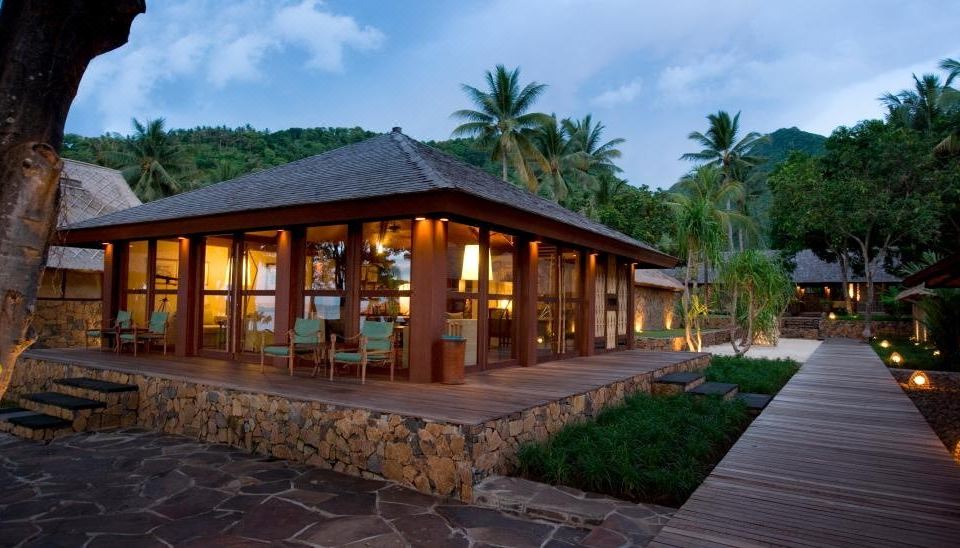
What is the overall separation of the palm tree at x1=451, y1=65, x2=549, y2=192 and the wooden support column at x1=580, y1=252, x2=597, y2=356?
18.6m

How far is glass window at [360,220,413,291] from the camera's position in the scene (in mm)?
7539

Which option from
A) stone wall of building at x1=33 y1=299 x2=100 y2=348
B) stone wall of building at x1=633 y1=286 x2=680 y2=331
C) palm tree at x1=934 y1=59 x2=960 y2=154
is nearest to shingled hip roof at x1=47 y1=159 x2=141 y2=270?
stone wall of building at x1=33 y1=299 x2=100 y2=348

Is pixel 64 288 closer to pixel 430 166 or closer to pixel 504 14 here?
pixel 430 166

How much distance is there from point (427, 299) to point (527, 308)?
2299mm

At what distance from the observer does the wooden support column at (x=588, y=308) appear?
1070cm

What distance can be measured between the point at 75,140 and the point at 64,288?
1080 inches

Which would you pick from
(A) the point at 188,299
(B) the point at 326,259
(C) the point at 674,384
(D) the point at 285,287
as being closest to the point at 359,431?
(B) the point at 326,259

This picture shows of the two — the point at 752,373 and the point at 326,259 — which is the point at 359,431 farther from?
the point at 752,373

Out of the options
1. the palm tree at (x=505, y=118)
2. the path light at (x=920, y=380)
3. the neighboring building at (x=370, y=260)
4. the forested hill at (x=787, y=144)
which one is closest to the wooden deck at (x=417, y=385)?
the neighboring building at (x=370, y=260)

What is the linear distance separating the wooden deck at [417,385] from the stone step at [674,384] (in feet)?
0.86

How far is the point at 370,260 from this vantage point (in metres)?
7.76

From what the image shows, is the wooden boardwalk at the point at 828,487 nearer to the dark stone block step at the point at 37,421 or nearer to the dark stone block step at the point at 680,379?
the dark stone block step at the point at 680,379


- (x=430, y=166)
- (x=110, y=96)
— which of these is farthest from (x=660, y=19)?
(x=110, y=96)

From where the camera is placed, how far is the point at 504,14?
49.9 ft
